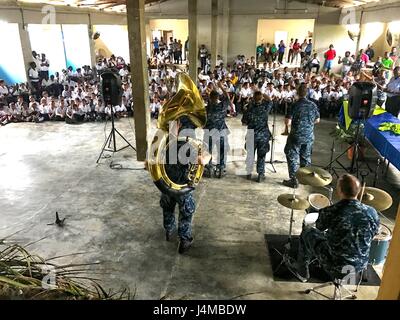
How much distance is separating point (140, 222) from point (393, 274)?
12.7ft

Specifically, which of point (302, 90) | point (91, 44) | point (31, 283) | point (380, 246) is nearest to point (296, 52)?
point (91, 44)

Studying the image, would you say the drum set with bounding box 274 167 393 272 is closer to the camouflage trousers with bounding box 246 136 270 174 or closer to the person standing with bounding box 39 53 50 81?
the camouflage trousers with bounding box 246 136 270 174

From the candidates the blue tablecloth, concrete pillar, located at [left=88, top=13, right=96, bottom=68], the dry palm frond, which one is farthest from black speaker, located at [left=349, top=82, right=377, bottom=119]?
concrete pillar, located at [left=88, top=13, right=96, bottom=68]

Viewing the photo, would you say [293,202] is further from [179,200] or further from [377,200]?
[179,200]

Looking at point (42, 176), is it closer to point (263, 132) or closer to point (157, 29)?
point (263, 132)

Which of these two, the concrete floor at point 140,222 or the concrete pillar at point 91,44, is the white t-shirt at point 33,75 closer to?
the concrete pillar at point 91,44

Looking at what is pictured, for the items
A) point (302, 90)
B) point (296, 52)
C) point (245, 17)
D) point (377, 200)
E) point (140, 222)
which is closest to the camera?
point (377, 200)

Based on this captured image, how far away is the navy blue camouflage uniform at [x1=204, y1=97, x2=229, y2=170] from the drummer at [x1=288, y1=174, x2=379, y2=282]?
3644 mm

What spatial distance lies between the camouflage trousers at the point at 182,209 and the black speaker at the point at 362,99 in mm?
3636

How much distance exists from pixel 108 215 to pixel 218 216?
69.7 inches

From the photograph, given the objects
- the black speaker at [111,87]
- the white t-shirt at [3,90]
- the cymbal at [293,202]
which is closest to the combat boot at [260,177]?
the cymbal at [293,202]

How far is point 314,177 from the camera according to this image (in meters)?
4.23

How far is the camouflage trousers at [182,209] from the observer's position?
4484 millimetres
